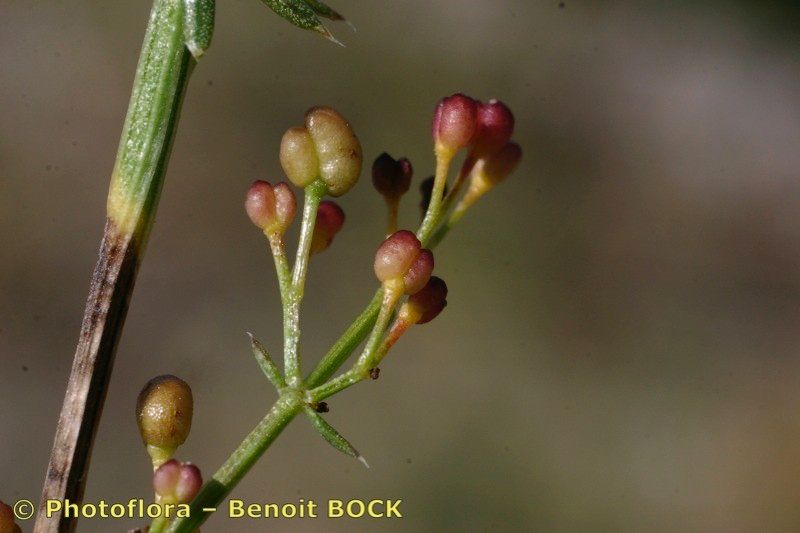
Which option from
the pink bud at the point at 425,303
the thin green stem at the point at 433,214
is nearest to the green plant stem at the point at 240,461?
the pink bud at the point at 425,303

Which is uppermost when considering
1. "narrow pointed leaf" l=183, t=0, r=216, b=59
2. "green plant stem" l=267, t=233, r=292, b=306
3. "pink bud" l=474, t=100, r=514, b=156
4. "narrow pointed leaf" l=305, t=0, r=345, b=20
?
"pink bud" l=474, t=100, r=514, b=156

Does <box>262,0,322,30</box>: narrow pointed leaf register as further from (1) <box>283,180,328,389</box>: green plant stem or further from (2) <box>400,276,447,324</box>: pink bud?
(2) <box>400,276,447,324</box>: pink bud

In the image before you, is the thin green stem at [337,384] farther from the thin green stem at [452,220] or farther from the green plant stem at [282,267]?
the thin green stem at [452,220]

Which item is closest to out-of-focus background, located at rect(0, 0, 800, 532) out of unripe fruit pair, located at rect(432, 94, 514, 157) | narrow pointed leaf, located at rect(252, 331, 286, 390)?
unripe fruit pair, located at rect(432, 94, 514, 157)

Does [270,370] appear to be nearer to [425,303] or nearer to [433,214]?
[425,303]

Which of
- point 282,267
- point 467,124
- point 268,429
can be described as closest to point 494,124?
point 467,124

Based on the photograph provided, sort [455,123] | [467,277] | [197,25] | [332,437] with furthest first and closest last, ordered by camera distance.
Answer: [467,277]
[455,123]
[332,437]
[197,25]
